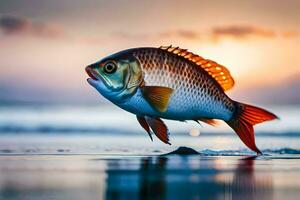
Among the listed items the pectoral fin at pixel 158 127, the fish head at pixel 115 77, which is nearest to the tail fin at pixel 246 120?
the pectoral fin at pixel 158 127

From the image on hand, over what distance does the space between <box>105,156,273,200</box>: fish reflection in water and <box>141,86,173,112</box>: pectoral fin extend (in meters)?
0.37

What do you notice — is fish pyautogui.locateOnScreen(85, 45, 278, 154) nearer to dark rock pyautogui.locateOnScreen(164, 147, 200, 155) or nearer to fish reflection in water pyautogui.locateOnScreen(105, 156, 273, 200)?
fish reflection in water pyautogui.locateOnScreen(105, 156, 273, 200)

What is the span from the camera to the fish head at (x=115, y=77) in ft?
12.6

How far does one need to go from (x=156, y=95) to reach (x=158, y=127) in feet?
0.88

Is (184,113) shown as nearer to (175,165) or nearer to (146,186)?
(175,165)

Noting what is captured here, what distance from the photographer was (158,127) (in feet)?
13.2

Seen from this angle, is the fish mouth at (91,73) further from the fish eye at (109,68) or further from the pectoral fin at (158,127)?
the pectoral fin at (158,127)

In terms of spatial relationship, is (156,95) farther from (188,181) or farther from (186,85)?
(188,181)

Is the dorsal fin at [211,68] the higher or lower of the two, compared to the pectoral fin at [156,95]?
higher

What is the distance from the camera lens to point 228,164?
4.64 metres

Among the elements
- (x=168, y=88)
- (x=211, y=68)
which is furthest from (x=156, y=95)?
(x=211, y=68)

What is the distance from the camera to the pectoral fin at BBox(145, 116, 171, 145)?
3.99 m

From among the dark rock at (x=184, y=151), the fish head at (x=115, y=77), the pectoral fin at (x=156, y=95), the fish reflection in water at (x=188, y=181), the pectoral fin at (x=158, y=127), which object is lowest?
the fish reflection in water at (x=188, y=181)

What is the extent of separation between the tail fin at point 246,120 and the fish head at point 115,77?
0.61 meters
